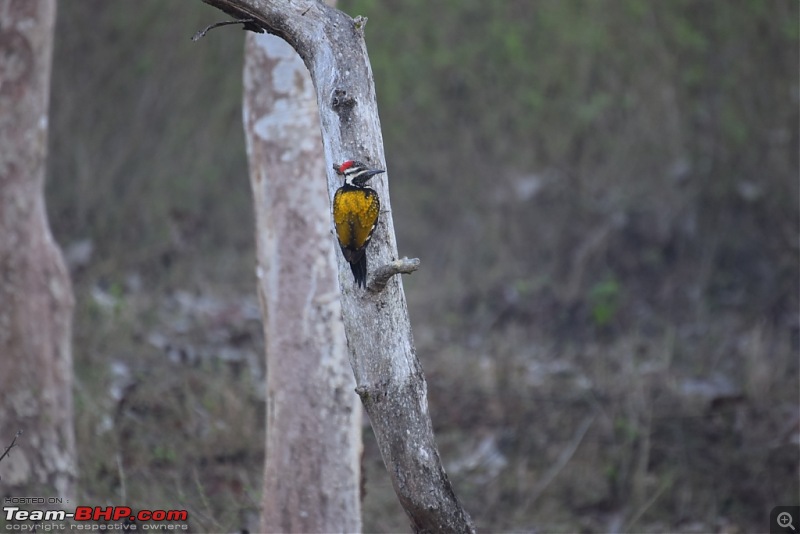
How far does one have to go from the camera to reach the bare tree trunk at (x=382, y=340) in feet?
8.96

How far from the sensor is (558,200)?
398 inches

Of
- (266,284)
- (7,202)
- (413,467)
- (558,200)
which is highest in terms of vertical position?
(558,200)

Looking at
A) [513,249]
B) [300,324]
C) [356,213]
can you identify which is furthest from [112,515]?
[513,249]

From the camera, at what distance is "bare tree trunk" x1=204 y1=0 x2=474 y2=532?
2.73 m

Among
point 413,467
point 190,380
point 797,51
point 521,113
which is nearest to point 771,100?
point 797,51

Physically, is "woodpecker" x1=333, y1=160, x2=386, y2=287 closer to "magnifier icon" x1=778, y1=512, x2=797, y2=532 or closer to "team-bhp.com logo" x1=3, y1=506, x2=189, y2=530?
"team-bhp.com logo" x1=3, y1=506, x2=189, y2=530

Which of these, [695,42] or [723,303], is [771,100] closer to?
[695,42]

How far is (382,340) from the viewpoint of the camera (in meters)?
2.73

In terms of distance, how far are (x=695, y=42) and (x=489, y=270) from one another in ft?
10.1

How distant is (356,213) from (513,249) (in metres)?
7.69

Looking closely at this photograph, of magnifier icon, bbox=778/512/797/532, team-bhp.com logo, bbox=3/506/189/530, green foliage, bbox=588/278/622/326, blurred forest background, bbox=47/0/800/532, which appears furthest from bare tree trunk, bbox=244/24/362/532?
green foliage, bbox=588/278/622/326

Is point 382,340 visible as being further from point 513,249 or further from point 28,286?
point 513,249

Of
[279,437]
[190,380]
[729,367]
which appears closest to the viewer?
[279,437]
